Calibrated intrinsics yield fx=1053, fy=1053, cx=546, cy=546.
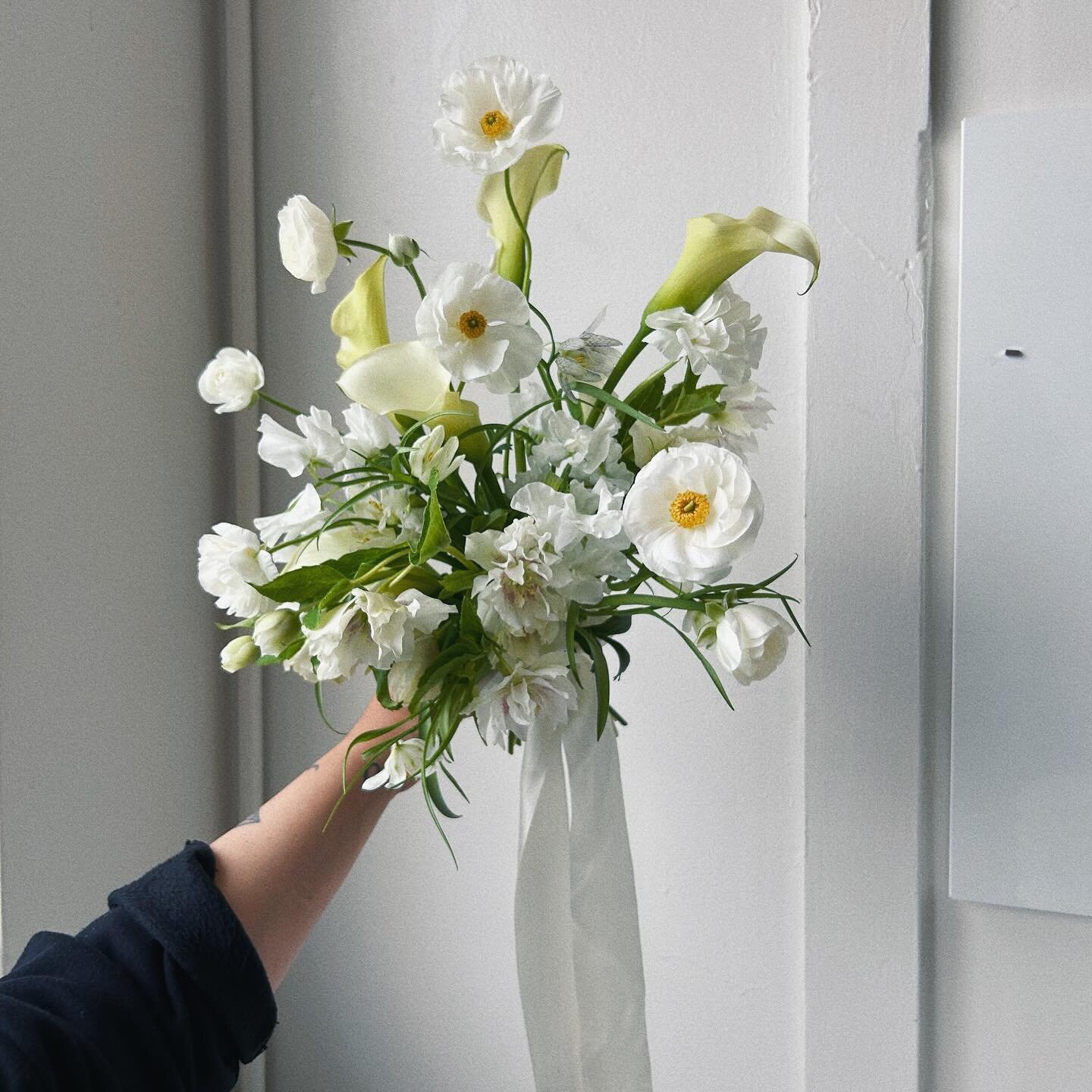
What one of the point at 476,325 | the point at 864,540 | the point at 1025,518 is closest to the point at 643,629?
the point at 864,540

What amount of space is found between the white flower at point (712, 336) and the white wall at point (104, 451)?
0.58m

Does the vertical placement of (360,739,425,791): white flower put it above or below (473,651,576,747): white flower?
below

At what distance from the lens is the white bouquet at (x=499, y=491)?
603 mm

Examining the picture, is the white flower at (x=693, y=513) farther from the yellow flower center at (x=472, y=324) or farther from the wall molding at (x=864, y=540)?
the wall molding at (x=864, y=540)

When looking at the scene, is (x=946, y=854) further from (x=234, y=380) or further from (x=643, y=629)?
(x=234, y=380)

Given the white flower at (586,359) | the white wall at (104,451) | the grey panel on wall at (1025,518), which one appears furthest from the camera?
the white wall at (104,451)

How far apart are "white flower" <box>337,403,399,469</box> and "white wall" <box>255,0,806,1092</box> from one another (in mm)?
333

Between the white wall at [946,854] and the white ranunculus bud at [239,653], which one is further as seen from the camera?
the white wall at [946,854]

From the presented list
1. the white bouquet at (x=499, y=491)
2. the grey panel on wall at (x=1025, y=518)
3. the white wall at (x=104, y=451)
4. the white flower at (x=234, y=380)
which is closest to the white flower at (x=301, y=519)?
the white bouquet at (x=499, y=491)

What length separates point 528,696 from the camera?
2.07 feet

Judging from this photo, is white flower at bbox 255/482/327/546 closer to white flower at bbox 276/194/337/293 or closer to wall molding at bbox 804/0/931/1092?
white flower at bbox 276/194/337/293

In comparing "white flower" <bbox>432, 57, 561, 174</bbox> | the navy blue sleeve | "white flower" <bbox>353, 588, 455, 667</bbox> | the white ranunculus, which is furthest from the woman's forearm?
"white flower" <bbox>432, 57, 561, 174</bbox>

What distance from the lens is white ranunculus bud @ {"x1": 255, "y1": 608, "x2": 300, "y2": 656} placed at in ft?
2.10

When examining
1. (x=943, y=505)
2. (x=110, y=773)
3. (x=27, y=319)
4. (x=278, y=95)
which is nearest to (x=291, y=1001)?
(x=110, y=773)
